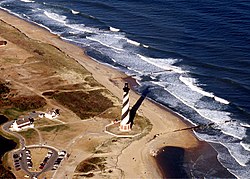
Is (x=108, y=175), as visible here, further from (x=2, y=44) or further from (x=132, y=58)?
(x=2, y=44)

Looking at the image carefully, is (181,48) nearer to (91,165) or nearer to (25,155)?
(91,165)

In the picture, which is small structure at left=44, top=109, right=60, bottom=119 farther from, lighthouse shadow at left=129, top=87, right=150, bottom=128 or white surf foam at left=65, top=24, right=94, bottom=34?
white surf foam at left=65, top=24, right=94, bottom=34

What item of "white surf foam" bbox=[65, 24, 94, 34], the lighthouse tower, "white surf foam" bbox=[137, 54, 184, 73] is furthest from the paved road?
"white surf foam" bbox=[65, 24, 94, 34]

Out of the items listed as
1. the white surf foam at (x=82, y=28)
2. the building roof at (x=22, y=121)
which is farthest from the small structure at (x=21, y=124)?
the white surf foam at (x=82, y=28)

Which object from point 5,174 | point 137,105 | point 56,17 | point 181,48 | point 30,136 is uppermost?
point 181,48

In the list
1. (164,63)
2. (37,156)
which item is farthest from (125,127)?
(164,63)

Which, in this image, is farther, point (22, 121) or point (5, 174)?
point (22, 121)
